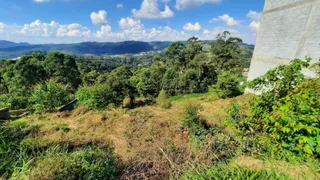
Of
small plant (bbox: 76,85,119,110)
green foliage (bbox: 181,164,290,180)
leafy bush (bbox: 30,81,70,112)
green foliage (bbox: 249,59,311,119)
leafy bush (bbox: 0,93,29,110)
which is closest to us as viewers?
green foliage (bbox: 181,164,290,180)

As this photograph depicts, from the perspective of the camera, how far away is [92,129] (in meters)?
5.43

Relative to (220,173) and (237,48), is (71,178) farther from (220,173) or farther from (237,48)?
(237,48)

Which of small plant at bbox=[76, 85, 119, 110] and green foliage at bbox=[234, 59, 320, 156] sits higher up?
green foliage at bbox=[234, 59, 320, 156]

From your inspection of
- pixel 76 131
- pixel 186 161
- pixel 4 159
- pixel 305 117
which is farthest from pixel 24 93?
pixel 305 117

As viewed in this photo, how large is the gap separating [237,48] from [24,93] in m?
22.1

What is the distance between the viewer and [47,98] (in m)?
7.90

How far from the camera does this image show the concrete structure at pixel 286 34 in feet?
20.2

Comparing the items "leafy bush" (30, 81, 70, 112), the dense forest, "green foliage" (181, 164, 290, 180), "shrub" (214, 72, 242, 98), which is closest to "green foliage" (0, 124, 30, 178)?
the dense forest

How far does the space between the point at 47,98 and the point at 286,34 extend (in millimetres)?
11491

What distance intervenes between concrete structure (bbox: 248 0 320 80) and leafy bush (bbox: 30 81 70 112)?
426 inches

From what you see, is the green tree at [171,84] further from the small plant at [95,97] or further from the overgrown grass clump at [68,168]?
the overgrown grass clump at [68,168]

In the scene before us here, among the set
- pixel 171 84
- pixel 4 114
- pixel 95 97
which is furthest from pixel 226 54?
pixel 4 114

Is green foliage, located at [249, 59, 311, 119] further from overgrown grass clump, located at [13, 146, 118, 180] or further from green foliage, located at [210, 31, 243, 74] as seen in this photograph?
green foliage, located at [210, 31, 243, 74]

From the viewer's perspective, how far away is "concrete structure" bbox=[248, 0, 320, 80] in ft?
20.2
